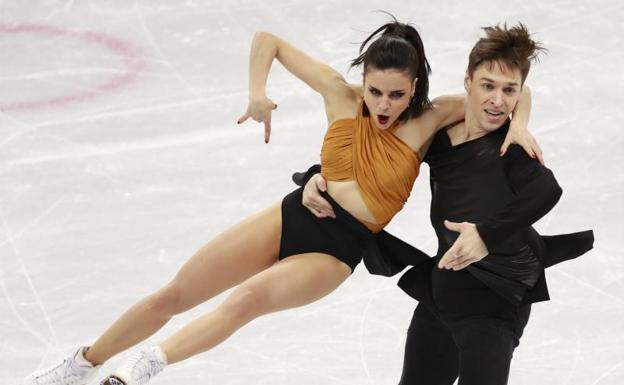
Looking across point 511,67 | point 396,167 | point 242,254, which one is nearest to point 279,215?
point 242,254

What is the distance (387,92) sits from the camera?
434 cm

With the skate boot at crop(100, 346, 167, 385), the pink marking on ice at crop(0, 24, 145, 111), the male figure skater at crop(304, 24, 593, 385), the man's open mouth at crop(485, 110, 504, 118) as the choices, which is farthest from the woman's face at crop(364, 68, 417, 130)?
the pink marking on ice at crop(0, 24, 145, 111)

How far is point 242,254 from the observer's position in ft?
15.1

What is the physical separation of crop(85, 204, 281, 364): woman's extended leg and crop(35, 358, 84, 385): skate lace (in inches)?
4.7

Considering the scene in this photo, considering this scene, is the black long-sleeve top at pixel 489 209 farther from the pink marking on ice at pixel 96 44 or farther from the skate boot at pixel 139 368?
the pink marking on ice at pixel 96 44

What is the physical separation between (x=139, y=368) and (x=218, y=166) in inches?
114

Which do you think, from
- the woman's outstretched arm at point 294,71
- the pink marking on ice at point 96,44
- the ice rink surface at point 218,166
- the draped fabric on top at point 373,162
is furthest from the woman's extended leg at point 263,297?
the pink marking on ice at point 96,44

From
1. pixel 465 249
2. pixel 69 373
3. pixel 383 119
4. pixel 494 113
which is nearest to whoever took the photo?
pixel 465 249

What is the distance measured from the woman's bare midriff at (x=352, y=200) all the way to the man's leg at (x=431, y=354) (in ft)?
1.34

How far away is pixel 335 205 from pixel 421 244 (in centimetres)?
176

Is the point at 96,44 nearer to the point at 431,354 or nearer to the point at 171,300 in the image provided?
the point at 171,300

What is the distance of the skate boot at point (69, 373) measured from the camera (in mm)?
4660

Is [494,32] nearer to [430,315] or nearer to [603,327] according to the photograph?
[430,315]

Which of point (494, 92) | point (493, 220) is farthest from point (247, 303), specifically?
point (494, 92)
